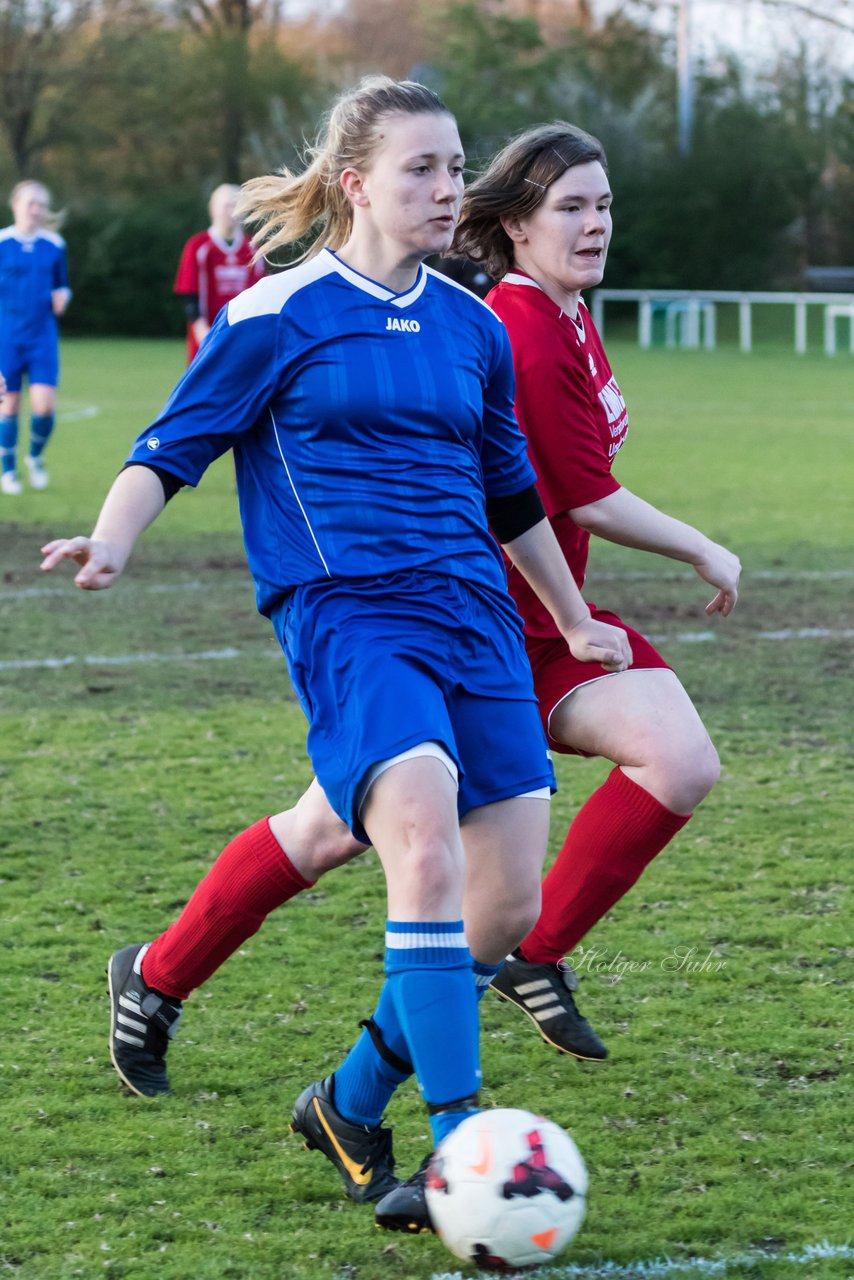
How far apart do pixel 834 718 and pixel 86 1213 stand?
4.28 m

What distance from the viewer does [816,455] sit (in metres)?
15.0

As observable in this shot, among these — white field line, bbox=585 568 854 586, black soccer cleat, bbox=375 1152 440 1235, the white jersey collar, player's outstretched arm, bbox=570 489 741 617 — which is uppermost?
the white jersey collar

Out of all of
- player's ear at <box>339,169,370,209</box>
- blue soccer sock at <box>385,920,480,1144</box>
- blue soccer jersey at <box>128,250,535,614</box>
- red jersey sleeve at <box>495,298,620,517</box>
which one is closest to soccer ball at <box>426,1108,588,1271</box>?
blue soccer sock at <box>385,920,480,1144</box>

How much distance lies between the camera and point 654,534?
344cm

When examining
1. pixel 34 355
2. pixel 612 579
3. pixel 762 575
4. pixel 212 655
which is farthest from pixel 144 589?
pixel 34 355

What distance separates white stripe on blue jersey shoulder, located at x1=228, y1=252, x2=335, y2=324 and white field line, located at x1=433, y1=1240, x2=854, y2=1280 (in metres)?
1.57

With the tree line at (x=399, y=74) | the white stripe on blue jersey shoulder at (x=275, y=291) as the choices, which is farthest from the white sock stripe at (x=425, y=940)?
the tree line at (x=399, y=74)

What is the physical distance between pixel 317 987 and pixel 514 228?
174 cm

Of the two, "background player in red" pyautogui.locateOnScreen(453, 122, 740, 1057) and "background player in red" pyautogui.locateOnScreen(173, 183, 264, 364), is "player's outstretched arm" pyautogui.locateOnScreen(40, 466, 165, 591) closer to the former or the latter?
"background player in red" pyautogui.locateOnScreen(453, 122, 740, 1057)

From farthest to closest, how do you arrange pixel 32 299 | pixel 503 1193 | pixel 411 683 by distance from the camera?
1. pixel 32 299
2. pixel 411 683
3. pixel 503 1193

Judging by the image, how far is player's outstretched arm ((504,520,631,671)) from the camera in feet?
10.5

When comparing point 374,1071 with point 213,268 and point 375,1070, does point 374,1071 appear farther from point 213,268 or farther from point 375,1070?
point 213,268

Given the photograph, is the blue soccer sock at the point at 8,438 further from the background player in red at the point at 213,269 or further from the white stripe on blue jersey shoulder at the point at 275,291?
the white stripe on blue jersey shoulder at the point at 275,291

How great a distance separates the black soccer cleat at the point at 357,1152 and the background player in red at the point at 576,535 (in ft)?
2.36
